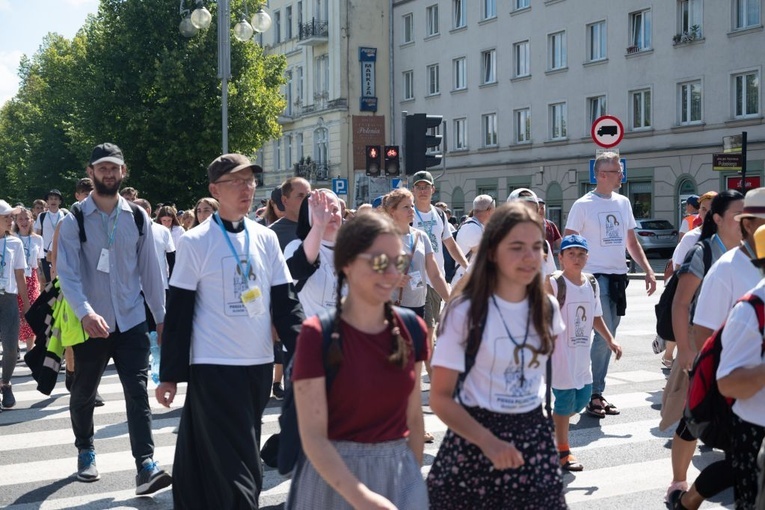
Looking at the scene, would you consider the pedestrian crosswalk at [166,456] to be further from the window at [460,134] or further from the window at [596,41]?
the window at [460,134]

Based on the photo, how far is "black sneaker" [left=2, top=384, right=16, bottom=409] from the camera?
9.73 meters

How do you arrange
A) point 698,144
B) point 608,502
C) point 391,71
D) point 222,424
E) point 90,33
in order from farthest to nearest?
point 391,71, point 90,33, point 698,144, point 608,502, point 222,424

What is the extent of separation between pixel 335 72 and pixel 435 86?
26.0 ft

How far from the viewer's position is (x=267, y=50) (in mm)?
64438

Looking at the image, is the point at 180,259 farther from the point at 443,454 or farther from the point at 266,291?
the point at 443,454

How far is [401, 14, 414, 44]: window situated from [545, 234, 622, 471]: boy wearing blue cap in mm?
46042

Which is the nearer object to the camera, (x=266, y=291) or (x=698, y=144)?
(x=266, y=291)

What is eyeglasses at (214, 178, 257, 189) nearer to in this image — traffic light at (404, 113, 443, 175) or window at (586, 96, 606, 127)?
traffic light at (404, 113, 443, 175)

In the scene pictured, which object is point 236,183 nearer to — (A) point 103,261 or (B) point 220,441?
(B) point 220,441

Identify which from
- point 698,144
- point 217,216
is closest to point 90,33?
point 698,144

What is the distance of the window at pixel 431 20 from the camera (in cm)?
4950

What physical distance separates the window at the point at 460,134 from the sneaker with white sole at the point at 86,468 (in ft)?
137

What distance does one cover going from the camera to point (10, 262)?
32.5ft

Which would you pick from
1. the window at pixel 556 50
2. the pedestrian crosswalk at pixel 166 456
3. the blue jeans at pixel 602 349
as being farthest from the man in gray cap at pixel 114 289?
the window at pixel 556 50
